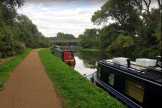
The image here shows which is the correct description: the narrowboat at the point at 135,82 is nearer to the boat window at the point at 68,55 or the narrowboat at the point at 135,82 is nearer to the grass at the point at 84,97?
the grass at the point at 84,97

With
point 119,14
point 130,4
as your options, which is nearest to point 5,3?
point 130,4

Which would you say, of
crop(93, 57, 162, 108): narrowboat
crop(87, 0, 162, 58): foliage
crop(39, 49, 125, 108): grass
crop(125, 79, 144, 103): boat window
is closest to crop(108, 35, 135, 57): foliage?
crop(87, 0, 162, 58): foliage

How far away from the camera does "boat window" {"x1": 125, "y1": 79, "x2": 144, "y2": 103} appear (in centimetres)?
775

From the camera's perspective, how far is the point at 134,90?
835cm

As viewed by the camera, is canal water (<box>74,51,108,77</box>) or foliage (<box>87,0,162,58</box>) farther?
foliage (<box>87,0,162,58</box>)

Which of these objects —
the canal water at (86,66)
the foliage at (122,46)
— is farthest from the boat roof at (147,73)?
the foliage at (122,46)

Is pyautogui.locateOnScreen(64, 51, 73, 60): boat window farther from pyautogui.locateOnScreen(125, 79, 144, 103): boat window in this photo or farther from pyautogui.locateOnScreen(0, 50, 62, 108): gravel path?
pyautogui.locateOnScreen(125, 79, 144, 103): boat window

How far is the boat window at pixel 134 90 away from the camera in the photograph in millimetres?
7750

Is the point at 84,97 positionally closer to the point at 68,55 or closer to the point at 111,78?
the point at 111,78

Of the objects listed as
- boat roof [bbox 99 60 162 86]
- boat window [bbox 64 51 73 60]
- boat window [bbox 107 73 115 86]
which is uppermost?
boat roof [bbox 99 60 162 86]

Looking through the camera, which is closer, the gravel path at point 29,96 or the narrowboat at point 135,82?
the narrowboat at point 135,82

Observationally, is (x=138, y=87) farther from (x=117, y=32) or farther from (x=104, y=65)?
(x=117, y=32)

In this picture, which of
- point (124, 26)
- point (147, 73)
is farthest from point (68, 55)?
point (147, 73)

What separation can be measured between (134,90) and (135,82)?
1.06ft
